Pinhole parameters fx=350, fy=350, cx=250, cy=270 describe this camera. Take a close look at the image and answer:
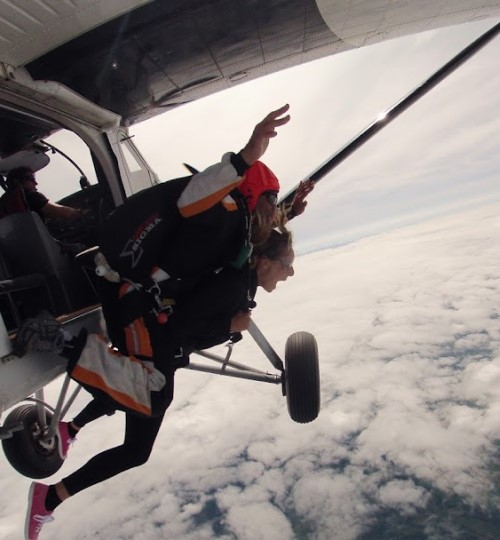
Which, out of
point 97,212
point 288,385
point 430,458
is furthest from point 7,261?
point 430,458

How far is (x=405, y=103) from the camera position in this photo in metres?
3.75

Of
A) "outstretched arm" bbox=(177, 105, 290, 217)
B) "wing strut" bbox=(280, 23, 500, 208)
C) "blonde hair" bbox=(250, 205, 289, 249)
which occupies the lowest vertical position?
"blonde hair" bbox=(250, 205, 289, 249)

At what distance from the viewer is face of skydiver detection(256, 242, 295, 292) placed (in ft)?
9.07

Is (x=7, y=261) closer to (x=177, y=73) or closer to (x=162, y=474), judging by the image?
(x=177, y=73)

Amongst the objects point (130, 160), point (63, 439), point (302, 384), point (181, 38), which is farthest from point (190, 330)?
point (130, 160)

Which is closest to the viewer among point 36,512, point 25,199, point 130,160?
point 36,512

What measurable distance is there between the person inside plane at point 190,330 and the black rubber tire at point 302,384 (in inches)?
57.1


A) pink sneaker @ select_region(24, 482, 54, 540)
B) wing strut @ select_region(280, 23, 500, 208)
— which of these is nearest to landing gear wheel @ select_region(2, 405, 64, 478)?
pink sneaker @ select_region(24, 482, 54, 540)

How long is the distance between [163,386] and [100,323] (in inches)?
38.8

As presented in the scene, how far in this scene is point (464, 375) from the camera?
19000 centimetres

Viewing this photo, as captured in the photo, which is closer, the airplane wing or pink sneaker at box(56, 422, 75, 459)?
the airplane wing

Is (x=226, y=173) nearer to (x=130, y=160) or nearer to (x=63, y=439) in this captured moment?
(x=130, y=160)

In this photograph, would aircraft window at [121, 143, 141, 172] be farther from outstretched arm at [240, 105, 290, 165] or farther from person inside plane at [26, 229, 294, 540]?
outstretched arm at [240, 105, 290, 165]

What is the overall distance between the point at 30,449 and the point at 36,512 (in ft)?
6.28
